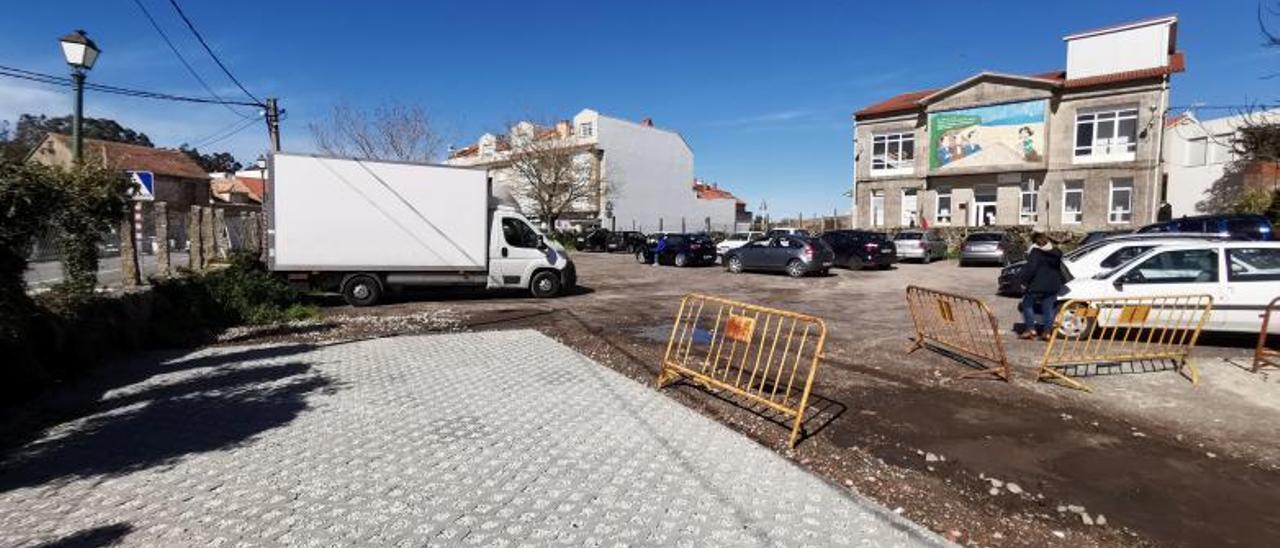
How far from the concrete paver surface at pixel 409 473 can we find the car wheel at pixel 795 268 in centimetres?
1526

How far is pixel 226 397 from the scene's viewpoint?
6.23 metres

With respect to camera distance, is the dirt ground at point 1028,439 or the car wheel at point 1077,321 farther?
the car wheel at point 1077,321

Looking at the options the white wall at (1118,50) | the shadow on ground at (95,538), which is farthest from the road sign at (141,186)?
the white wall at (1118,50)

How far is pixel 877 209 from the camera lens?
38.9 meters

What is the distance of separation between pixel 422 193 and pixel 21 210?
7691mm

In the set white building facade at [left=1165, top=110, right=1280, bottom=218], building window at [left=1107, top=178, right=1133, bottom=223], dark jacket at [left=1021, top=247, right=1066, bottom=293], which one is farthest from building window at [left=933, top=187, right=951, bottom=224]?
dark jacket at [left=1021, top=247, right=1066, bottom=293]

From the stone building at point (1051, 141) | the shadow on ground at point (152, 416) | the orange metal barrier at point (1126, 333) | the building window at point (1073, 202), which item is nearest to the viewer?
the shadow on ground at point (152, 416)

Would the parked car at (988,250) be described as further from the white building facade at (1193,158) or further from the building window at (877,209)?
the white building facade at (1193,158)

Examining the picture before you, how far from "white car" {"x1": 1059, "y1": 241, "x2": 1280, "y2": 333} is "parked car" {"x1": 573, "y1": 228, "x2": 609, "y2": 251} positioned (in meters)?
32.7

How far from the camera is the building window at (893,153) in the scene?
37.3 meters

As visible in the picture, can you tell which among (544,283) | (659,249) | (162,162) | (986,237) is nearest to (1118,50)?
(986,237)

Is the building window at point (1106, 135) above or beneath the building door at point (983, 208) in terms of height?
above

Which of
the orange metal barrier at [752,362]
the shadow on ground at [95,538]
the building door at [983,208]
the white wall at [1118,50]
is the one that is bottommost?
the shadow on ground at [95,538]

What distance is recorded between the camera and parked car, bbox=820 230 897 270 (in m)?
24.1
